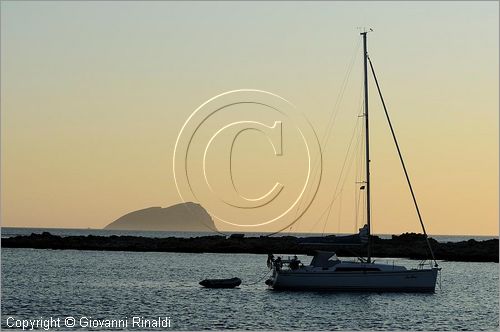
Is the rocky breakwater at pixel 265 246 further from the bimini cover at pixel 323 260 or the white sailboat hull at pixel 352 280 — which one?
the bimini cover at pixel 323 260

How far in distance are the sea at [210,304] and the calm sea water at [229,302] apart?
63mm

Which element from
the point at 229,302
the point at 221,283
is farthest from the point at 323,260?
the point at 221,283

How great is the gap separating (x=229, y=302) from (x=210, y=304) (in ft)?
5.82

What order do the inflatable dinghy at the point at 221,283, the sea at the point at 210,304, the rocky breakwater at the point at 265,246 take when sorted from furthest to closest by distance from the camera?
the rocky breakwater at the point at 265,246 < the inflatable dinghy at the point at 221,283 < the sea at the point at 210,304

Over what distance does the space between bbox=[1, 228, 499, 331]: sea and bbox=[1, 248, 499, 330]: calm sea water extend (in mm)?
63

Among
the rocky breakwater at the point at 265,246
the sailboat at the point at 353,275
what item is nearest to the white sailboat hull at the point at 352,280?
the sailboat at the point at 353,275

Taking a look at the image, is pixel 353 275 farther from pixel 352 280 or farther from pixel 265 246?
pixel 265 246

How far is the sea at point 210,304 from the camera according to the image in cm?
5181

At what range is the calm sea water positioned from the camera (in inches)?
2094

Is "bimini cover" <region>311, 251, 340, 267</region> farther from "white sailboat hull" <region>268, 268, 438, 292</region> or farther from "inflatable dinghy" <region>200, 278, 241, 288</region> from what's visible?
"inflatable dinghy" <region>200, 278, 241, 288</region>

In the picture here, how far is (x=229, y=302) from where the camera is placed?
61656 millimetres

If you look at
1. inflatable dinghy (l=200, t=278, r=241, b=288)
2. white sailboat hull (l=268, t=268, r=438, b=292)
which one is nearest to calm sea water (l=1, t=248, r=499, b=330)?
white sailboat hull (l=268, t=268, r=438, b=292)

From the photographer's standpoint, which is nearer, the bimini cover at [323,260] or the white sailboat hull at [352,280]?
the white sailboat hull at [352,280]

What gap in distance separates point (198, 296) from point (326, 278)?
9.21 meters
